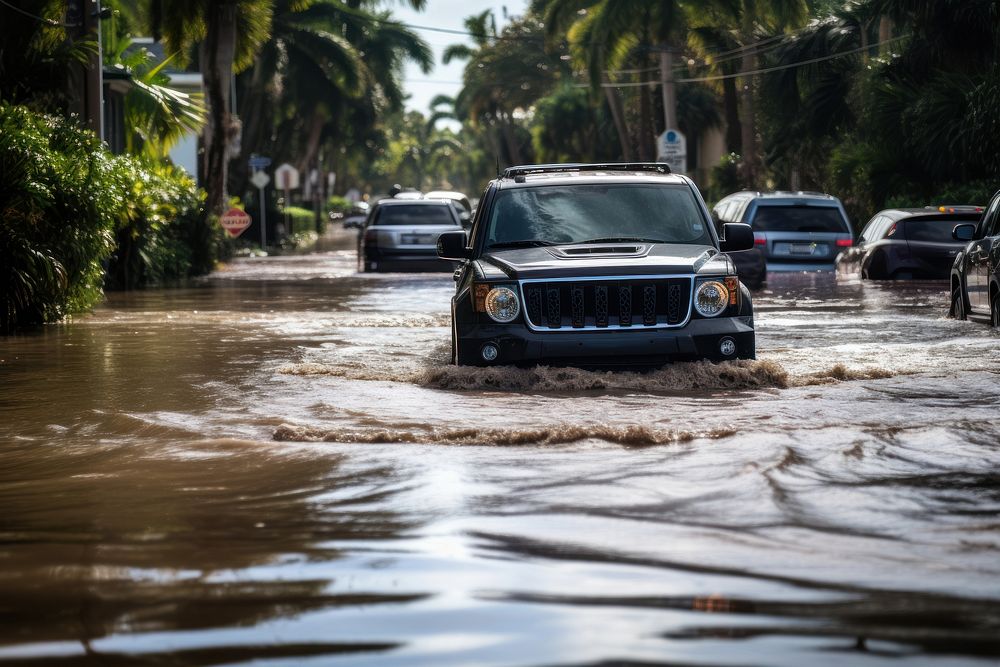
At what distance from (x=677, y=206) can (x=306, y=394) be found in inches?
124

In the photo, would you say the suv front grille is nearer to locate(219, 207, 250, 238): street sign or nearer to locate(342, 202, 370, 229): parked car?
locate(219, 207, 250, 238): street sign

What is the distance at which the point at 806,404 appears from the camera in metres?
9.84

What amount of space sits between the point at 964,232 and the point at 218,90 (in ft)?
77.1

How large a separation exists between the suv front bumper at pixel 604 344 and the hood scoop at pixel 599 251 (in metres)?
0.61

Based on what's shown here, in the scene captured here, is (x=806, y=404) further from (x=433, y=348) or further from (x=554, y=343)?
(x=433, y=348)

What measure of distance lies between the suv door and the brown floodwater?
263 centimetres

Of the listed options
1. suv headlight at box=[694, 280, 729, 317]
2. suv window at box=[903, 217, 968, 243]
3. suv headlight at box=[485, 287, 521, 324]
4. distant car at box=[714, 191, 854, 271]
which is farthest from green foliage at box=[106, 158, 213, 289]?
suv headlight at box=[694, 280, 729, 317]

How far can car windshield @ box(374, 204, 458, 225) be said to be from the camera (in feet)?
99.6

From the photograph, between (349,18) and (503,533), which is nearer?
(503,533)

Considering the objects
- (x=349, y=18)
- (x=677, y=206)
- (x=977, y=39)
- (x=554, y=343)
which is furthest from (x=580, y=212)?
(x=349, y=18)

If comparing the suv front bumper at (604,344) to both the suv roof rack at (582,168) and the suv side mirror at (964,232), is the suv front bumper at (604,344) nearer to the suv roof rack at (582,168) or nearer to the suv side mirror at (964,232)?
the suv roof rack at (582,168)

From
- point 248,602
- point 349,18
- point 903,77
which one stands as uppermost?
point 349,18

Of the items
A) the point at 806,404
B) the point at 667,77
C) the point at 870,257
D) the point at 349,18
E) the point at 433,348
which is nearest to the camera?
the point at 806,404

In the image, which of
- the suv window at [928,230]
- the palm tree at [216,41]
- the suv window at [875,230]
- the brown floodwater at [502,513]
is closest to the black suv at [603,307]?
the brown floodwater at [502,513]
